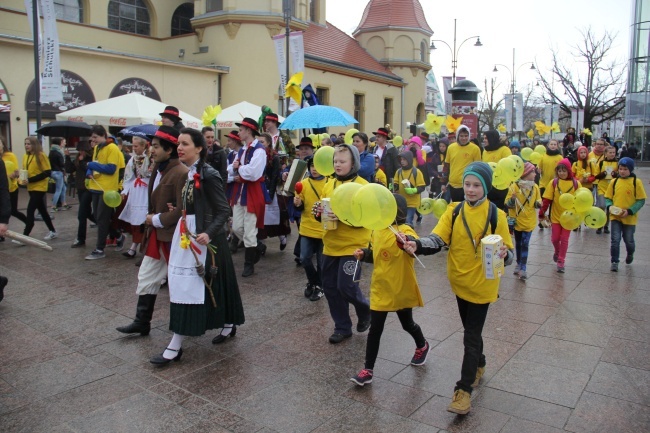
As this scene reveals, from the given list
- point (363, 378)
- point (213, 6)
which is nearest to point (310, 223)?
point (363, 378)

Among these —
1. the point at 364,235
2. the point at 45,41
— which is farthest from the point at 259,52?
the point at 364,235

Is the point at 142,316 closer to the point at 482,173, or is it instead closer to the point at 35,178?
the point at 482,173

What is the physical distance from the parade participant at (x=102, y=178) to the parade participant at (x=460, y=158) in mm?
5384

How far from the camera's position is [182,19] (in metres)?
26.8

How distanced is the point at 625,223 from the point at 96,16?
2152cm

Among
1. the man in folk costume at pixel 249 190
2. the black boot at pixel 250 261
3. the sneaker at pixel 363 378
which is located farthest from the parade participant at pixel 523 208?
the sneaker at pixel 363 378

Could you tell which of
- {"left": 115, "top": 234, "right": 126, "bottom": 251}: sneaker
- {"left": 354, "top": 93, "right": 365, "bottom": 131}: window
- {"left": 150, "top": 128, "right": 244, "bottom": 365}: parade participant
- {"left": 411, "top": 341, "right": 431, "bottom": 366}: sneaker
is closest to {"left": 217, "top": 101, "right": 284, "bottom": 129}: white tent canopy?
{"left": 115, "top": 234, "right": 126, "bottom": 251}: sneaker

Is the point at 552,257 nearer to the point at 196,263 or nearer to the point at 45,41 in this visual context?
the point at 196,263

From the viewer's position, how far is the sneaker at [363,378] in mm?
4109

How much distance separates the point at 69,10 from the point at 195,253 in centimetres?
2143

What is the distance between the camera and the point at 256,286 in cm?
707

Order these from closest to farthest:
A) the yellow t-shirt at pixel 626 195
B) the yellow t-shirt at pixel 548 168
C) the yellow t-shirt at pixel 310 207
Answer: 1. the yellow t-shirt at pixel 310 207
2. the yellow t-shirt at pixel 626 195
3. the yellow t-shirt at pixel 548 168

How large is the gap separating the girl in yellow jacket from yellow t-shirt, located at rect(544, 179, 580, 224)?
4579mm

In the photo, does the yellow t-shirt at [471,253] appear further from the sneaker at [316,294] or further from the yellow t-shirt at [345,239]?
the sneaker at [316,294]
